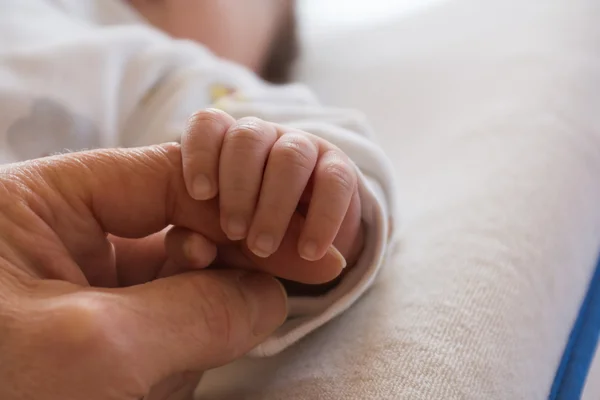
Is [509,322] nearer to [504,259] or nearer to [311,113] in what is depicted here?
[504,259]

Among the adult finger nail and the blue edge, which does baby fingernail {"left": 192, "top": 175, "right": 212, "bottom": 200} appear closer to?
the adult finger nail

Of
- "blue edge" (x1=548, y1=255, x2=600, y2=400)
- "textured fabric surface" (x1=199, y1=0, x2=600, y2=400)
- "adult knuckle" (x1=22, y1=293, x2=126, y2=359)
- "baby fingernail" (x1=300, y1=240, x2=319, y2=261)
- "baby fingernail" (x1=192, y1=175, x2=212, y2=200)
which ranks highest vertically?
"baby fingernail" (x1=192, y1=175, x2=212, y2=200)

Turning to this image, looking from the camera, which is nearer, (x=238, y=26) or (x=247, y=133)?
(x=247, y=133)

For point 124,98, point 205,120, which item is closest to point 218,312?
point 205,120

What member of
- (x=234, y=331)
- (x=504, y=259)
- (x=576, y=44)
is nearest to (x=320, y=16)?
Result: (x=576, y=44)

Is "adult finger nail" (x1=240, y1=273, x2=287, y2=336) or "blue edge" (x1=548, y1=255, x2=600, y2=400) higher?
"adult finger nail" (x1=240, y1=273, x2=287, y2=336)

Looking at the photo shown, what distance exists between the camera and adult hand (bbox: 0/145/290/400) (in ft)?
0.99

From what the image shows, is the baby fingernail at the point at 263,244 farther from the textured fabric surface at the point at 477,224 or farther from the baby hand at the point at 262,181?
the textured fabric surface at the point at 477,224

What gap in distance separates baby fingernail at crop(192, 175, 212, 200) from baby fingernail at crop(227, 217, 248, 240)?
0.07ft

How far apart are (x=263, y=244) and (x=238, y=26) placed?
691 millimetres

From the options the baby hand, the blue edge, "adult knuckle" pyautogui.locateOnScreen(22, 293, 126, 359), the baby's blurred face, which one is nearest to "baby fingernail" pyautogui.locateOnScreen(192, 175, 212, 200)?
the baby hand

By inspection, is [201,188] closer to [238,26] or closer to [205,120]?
[205,120]

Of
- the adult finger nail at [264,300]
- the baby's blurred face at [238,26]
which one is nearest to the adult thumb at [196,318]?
the adult finger nail at [264,300]

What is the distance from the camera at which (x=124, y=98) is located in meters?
0.68
